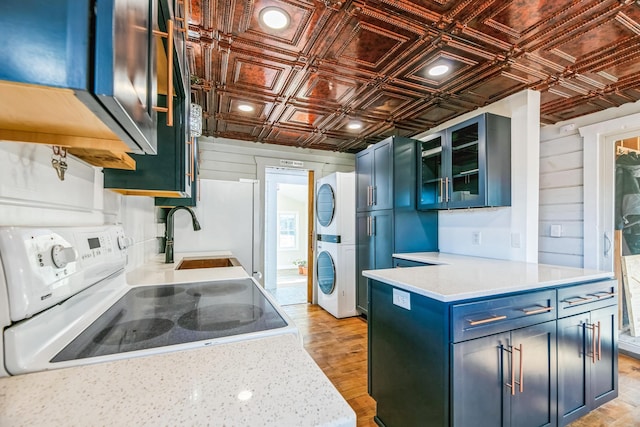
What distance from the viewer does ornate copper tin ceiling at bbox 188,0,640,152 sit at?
61.0 inches

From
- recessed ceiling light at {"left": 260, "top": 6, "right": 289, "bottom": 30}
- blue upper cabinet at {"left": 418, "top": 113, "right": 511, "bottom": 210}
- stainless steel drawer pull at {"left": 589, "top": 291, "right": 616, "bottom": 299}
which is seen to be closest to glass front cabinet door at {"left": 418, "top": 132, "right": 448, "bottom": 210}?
blue upper cabinet at {"left": 418, "top": 113, "right": 511, "bottom": 210}

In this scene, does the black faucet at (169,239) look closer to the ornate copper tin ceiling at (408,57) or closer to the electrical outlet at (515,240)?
the ornate copper tin ceiling at (408,57)

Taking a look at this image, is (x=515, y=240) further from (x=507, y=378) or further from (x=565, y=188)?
(x=507, y=378)

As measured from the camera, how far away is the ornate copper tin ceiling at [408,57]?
1.55 meters

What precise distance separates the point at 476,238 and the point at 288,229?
5858 millimetres

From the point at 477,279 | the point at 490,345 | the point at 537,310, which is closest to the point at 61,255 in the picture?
the point at 490,345

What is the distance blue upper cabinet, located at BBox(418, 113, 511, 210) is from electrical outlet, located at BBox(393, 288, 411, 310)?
1413mm

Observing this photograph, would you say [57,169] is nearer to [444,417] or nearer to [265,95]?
[444,417]

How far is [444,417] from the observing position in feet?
4.19

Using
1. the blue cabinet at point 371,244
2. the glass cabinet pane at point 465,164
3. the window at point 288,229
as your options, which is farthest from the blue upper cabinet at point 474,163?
the window at point 288,229

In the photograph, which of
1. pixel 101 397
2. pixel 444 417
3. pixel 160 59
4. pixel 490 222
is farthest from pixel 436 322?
pixel 490 222

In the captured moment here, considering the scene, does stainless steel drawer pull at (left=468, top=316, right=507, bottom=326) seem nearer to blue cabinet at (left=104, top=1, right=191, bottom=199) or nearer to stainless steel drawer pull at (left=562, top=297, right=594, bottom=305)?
stainless steel drawer pull at (left=562, top=297, right=594, bottom=305)

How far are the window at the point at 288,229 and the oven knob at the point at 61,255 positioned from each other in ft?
23.7

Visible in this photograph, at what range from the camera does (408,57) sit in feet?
6.49
